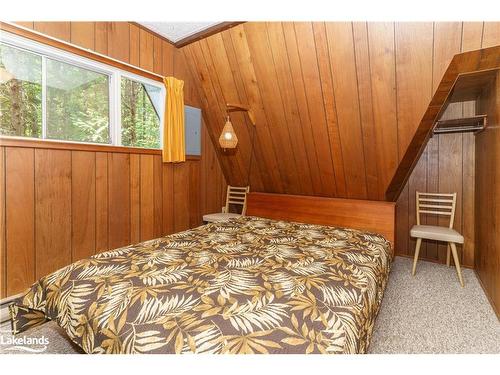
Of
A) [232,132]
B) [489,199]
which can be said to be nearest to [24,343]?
[232,132]

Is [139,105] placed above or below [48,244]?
above

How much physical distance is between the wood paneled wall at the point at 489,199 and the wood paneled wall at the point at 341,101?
Result: 26 cm

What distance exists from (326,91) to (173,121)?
1.67 meters

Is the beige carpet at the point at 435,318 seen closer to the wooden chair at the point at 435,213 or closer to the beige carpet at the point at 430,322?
the beige carpet at the point at 430,322

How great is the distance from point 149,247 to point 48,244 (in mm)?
955

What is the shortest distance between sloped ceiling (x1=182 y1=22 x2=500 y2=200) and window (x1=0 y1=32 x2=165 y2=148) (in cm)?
80

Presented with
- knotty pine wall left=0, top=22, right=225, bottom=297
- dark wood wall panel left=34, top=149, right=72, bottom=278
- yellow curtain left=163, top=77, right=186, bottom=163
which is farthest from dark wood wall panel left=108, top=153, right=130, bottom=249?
yellow curtain left=163, top=77, right=186, bottom=163

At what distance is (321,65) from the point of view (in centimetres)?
217

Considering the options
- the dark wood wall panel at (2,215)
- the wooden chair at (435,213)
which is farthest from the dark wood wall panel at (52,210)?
the wooden chair at (435,213)

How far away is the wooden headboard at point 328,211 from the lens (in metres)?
2.65

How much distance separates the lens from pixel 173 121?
2.88m
